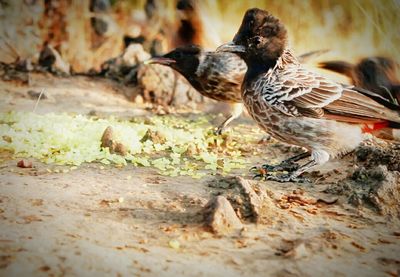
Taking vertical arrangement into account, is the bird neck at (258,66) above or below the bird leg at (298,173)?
above

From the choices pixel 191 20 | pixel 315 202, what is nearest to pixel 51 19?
pixel 191 20

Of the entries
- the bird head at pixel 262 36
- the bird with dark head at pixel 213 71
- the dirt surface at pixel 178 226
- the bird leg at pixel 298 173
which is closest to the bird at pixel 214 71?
the bird with dark head at pixel 213 71

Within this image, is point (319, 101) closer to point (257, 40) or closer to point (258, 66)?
point (258, 66)

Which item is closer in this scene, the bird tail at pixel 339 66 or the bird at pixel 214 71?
the bird at pixel 214 71

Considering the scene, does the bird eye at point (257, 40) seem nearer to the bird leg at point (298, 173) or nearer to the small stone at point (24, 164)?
the bird leg at point (298, 173)

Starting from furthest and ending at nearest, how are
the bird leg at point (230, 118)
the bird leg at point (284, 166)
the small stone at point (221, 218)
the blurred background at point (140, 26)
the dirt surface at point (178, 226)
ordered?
the blurred background at point (140, 26) → the bird leg at point (230, 118) → the bird leg at point (284, 166) → the small stone at point (221, 218) → the dirt surface at point (178, 226)

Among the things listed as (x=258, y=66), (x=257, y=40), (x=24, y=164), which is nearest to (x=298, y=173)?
(x=258, y=66)
